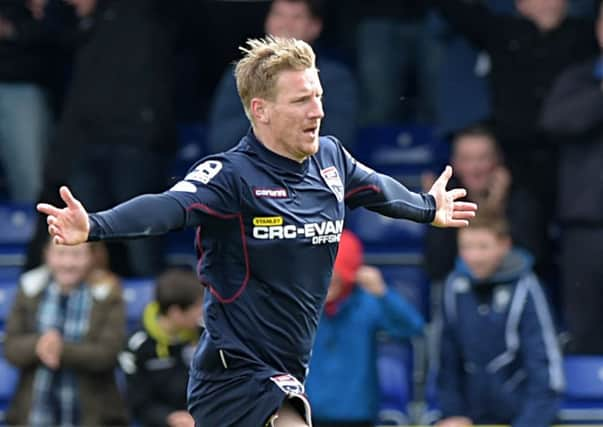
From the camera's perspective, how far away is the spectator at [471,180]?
8.42m

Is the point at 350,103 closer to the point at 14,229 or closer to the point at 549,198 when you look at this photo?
the point at 549,198

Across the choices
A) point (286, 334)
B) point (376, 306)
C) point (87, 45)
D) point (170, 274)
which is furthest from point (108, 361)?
point (286, 334)

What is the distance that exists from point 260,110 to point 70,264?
294 centimetres

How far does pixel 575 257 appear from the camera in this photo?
8188mm

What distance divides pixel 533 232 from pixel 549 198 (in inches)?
9.9

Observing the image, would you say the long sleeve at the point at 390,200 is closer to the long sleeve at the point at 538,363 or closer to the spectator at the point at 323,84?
the long sleeve at the point at 538,363

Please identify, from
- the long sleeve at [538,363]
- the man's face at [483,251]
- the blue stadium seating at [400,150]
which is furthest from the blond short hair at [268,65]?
the blue stadium seating at [400,150]

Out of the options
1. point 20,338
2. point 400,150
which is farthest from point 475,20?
point 20,338

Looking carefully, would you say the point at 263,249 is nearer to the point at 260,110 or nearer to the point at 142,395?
the point at 260,110

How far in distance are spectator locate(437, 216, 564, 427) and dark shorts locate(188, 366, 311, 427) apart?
2153 millimetres

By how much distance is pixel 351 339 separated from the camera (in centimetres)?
769

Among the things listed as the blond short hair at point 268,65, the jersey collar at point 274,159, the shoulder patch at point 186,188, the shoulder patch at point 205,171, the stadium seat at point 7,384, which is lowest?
the stadium seat at point 7,384

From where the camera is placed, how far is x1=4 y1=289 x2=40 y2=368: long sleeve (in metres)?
8.16

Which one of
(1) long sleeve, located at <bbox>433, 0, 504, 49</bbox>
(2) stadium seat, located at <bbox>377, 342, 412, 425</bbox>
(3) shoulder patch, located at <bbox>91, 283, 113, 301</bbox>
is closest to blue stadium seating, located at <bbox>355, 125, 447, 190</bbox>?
(1) long sleeve, located at <bbox>433, 0, 504, 49</bbox>
